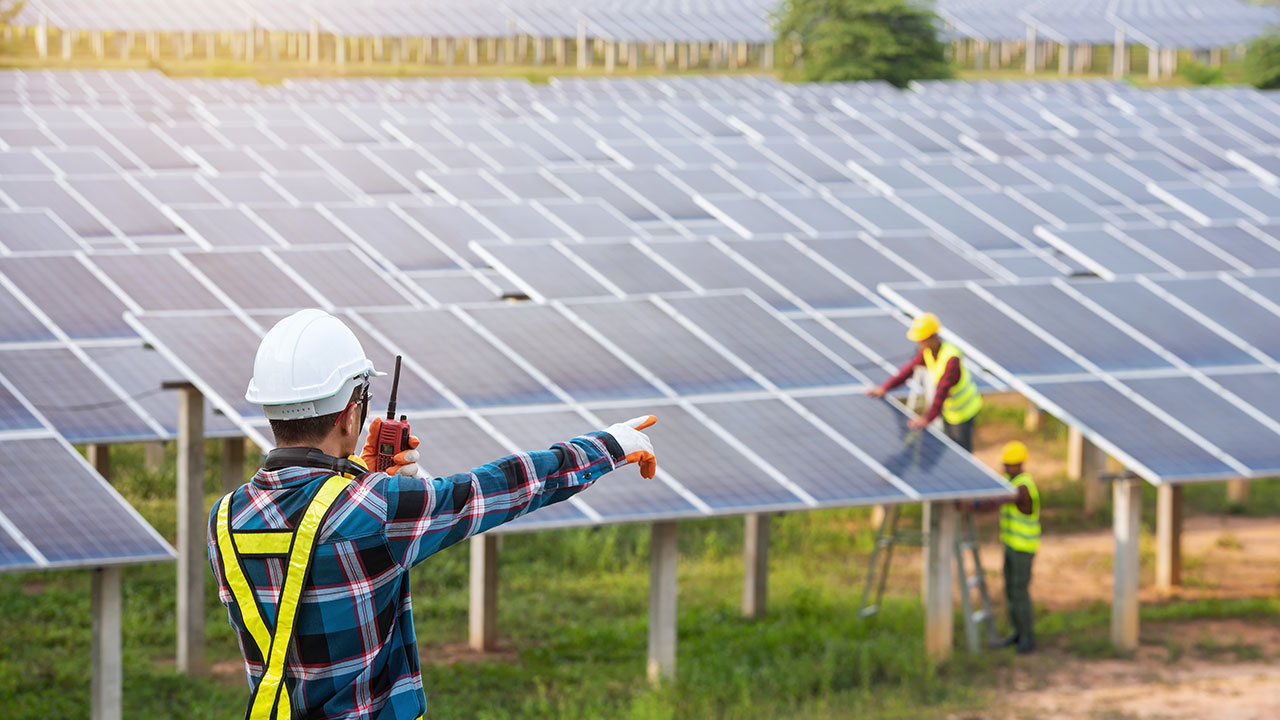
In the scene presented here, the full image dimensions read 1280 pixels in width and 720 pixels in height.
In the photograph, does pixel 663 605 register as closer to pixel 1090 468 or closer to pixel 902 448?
pixel 902 448

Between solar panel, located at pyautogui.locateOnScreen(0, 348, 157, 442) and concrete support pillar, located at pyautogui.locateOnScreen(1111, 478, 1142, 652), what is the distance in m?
9.00

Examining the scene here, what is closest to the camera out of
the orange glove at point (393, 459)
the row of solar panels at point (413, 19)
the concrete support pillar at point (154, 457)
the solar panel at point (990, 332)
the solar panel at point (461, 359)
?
the orange glove at point (393, 459)

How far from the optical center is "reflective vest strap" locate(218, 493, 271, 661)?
4.23m

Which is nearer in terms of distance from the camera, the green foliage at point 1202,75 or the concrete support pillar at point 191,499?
the concrete support pillar at point 191,499

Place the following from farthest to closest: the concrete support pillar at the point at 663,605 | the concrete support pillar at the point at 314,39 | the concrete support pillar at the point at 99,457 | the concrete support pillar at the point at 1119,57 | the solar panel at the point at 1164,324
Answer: the concrete support pillar at the point at 1119,57, the concrete support pillar at the point at 314,39, the concrete support pillar at the point at 99,457, the solar panel at the point at 1164,324, the concrete support pillar at the point at 663,605

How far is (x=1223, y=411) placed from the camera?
14.9 metres

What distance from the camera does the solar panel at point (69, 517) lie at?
34.6 feet

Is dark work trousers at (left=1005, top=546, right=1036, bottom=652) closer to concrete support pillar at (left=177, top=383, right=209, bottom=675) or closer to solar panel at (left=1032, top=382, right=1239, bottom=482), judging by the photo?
solar panel at (left=1032, top=382, right=1239, bottom=482)

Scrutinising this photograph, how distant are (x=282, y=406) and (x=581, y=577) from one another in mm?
13562

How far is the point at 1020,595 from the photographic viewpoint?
1477 cm

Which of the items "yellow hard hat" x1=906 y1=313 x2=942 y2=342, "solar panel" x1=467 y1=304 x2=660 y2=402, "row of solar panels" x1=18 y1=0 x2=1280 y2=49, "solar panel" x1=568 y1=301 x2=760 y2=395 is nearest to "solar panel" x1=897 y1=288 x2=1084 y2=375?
"yellow hard hat" x1=906 y1=313 x2=942 y2=342

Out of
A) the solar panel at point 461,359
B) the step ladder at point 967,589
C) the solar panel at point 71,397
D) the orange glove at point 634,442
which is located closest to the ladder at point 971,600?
the step ladder at point 967,589

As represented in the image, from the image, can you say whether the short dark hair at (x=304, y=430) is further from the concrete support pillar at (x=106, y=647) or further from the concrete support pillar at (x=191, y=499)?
the concrete support pillar at (x=191, y=499)

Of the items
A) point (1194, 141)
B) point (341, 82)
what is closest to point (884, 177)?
point (1194, 141)
